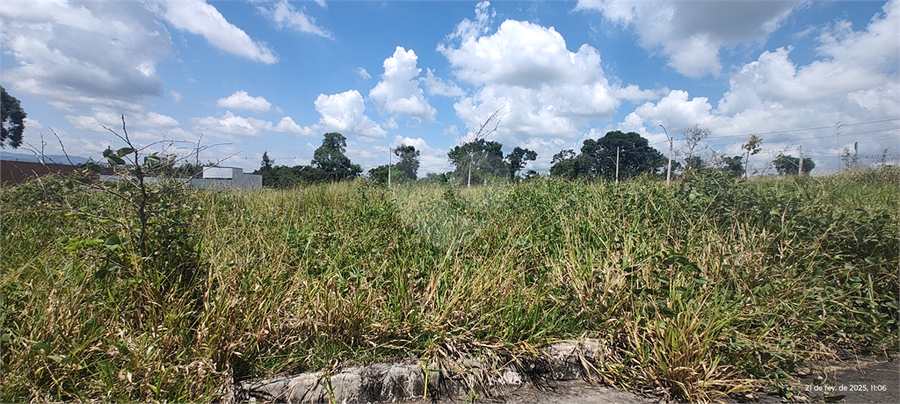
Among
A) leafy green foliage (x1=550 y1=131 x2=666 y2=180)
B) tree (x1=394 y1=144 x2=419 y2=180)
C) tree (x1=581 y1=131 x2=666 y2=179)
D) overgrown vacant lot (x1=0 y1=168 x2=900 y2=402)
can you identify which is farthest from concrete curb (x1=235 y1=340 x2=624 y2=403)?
tree (x1=394 y1=144 x2=419 y2=180)

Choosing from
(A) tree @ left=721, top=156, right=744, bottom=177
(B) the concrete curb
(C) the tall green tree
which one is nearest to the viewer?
(B) the concrete curb

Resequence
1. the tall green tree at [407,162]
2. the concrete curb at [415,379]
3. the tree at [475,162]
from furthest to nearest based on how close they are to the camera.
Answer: the tall green tree at [407,162] → the tree at [475,162] → the concrete curb at [415,379]

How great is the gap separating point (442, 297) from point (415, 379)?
0.59 m

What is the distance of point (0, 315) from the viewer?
2.13 meters

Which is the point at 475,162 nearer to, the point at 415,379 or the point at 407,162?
the point at 407,162

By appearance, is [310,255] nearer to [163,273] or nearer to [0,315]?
[163,273]

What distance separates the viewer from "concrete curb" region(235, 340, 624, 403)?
2002 millimetres

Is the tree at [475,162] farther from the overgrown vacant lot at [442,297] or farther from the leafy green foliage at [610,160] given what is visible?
the overgrown vacant lot at [442,297]

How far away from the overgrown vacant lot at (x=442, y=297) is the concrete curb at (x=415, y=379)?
9 cm

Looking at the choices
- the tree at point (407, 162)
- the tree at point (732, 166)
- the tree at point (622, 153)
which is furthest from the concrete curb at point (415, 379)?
the tree at point (407, 162)

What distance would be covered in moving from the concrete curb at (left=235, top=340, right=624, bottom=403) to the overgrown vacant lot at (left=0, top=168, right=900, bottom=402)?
0.29 ft

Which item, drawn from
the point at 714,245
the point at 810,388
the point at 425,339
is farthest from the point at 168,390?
the point at 714,245

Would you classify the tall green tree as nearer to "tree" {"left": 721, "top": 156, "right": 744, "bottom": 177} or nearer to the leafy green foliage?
the leafy green foliage

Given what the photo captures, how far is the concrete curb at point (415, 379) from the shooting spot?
78.8 inches
